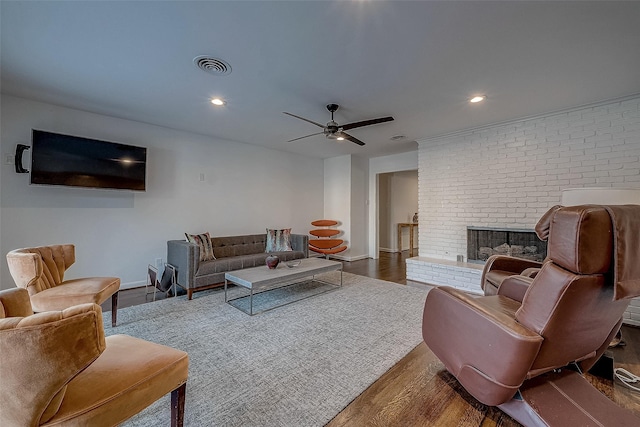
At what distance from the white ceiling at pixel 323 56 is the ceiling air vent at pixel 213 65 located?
7 centimetres

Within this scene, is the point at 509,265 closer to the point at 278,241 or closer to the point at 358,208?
the point at 278,241

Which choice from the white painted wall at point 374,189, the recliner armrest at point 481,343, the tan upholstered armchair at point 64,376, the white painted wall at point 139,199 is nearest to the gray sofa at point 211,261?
the white painted wall at point 139,199

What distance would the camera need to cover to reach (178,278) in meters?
3.46

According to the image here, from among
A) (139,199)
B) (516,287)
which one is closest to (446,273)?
(516,287)

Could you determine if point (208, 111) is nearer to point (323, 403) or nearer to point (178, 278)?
point (178, 278)

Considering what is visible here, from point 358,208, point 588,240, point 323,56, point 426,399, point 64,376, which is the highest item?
point 323,56

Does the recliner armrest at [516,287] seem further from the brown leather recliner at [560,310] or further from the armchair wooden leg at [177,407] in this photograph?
the armchair wooden leg at [177,407]

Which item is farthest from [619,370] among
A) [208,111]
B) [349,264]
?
[208,111]

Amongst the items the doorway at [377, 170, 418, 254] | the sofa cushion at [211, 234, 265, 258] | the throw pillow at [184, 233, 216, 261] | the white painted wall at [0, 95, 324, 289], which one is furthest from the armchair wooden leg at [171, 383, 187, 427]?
the doorway at [377, 170, 418, 254]

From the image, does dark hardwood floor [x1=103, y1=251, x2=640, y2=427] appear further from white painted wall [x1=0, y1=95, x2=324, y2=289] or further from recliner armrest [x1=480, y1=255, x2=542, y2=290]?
white painted wall [x1=0, y1=95, x2=324, y2=289]

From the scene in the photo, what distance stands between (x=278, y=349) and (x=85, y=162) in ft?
11.4

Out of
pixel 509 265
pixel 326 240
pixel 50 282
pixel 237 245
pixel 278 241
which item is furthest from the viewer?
pixel 326 240

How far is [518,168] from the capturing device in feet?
12.1

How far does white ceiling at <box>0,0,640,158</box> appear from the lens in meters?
1.70
